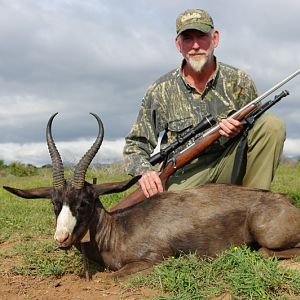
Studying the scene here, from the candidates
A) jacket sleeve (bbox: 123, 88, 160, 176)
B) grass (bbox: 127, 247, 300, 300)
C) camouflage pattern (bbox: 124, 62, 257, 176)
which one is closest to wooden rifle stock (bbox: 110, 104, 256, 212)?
camouflage pattern (bbox: 124, 62, 257, 176)

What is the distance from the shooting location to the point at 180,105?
7492 millimetres

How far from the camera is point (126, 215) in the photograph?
6.00 meters

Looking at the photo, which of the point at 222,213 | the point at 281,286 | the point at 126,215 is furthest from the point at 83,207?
the point at 281,286

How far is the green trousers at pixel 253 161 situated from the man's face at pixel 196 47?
1108mm

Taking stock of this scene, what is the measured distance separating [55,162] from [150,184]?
1297 millimetres

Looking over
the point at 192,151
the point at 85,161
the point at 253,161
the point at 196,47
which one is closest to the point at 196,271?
the point at 85,161

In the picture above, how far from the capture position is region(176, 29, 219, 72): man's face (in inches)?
285

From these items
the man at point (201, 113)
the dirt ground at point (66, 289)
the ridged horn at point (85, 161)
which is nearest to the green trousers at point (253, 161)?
the man at point (201, 113)

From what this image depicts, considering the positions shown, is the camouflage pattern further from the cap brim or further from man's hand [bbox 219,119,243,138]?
the cap brim

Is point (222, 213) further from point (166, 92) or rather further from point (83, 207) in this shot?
point (166, 92)

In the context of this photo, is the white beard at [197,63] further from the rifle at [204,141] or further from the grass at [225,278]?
the grass at [225,278]

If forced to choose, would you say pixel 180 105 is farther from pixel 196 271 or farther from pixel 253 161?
pixel 196 271

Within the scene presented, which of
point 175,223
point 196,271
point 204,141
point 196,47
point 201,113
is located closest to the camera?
point 196,271

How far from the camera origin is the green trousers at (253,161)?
23.2ft
